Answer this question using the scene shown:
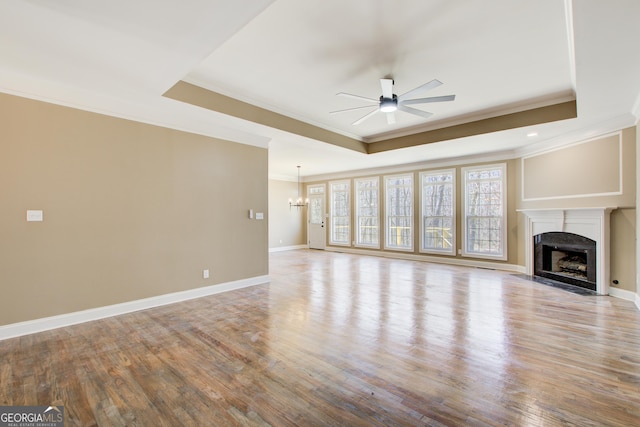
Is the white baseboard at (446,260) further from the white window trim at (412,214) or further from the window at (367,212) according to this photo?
the window at (367,212)

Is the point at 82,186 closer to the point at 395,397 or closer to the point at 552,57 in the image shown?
the point at 395,397

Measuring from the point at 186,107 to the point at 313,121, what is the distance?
2199 millimetres

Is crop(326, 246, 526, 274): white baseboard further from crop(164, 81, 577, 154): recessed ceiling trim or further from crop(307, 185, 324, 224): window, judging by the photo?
crop(164, 81, 577, 154): recessed ceiling trim

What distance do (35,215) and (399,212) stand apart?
25.0ft

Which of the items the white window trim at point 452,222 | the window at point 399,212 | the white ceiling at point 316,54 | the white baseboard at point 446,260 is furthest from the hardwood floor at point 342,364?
the window at point 399,212

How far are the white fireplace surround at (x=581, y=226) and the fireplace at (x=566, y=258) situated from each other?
95mm

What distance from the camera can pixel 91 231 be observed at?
3518mm

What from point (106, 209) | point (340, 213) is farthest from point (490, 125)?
point (106, 209)

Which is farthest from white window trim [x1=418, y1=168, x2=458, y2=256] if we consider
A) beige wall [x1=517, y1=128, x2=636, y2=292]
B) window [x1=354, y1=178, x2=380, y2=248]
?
beige wall [x1=517, y1=128, x2=636, y2=292]

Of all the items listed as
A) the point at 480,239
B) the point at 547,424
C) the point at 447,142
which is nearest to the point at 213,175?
the point at 447,142

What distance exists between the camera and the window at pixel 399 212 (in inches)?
324

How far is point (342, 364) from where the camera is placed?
2451 mm

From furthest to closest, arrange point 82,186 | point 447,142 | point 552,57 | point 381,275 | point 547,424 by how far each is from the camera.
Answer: point 381,275 → point 447,142 → point 82,186 → point 552,57 → point 547,424

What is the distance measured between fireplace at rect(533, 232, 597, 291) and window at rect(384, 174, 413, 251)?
9.93ft
